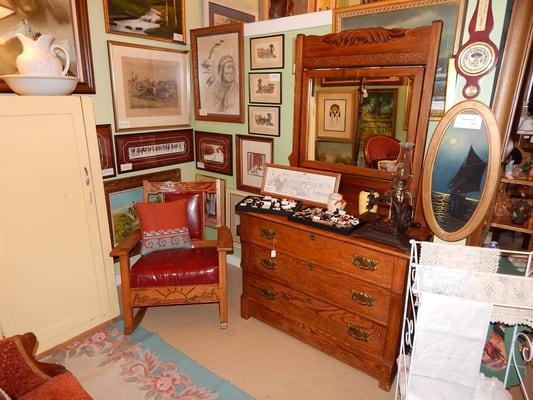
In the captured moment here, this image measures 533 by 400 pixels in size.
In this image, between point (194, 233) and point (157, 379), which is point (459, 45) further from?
point (157, 379)

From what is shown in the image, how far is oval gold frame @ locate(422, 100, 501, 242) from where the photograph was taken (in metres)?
1.97

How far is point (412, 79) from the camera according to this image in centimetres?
216

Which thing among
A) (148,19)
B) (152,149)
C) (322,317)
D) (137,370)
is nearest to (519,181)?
(322,317)

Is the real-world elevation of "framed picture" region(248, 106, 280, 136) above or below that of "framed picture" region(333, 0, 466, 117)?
below

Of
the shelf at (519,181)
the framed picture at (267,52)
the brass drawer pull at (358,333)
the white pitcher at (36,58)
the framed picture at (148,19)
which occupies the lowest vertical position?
the brass drawer pull at (358,333)

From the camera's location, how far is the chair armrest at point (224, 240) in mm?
2555

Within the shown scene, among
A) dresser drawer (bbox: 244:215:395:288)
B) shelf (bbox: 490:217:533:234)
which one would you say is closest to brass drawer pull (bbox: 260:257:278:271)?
dresser drawer (bbox: 244:215:395:288)

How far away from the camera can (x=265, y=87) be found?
2.98 meters

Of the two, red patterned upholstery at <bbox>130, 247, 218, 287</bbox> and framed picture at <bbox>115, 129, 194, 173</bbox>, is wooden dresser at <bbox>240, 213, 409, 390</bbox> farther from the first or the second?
framed picture at <bbox>115, 129, 194, 173</bbox>

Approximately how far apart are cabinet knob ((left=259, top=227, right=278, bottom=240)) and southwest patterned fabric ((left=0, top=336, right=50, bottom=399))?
1.52 meters

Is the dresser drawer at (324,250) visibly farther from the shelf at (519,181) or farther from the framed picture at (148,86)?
the shelf at (519,181)

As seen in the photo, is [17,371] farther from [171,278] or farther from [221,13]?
[221,13]

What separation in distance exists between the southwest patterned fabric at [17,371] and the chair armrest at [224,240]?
52.1 inches

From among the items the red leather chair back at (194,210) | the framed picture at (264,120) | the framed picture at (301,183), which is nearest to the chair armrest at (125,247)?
the red leather chair back at (194,210)
